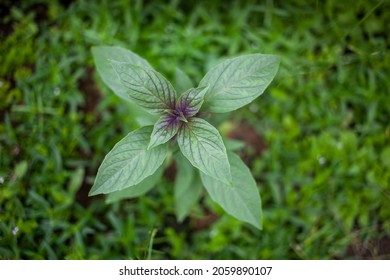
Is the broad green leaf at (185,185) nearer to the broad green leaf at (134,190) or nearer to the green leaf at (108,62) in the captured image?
the broad green leaf at (134,190)

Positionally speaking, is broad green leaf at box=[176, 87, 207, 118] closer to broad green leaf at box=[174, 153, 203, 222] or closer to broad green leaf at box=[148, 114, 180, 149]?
broad green leaf at box=[148, 114, 180, 149]

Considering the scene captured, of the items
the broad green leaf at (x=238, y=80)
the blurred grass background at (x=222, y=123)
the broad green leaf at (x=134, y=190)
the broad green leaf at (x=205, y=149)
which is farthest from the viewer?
the blurred grass background at (x=222, y=123)

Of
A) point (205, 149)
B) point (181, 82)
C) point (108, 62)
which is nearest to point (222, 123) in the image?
point (181, 82)

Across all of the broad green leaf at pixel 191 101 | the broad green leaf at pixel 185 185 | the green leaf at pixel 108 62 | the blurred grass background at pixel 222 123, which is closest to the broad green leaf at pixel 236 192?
the broad green leaf at pixel 185 185

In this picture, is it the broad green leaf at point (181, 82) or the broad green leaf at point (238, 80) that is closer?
the broad green leaf at point (238, 80)

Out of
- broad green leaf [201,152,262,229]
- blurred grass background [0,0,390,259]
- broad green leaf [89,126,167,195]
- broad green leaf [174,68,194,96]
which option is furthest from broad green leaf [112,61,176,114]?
blurred grass background [0,0,390,259]

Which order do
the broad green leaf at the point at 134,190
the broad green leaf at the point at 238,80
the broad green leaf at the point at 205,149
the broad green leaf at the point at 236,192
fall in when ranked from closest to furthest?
1. the broad green leaf at the point at 205,149
2. the broad green leaf at the point at 238,80
3. the broad green leaf at the point at 236,192
4. the broad green leaf at the point at 134,190
